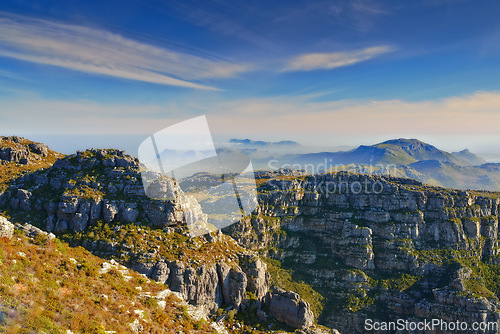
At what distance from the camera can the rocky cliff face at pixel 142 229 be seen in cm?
4219

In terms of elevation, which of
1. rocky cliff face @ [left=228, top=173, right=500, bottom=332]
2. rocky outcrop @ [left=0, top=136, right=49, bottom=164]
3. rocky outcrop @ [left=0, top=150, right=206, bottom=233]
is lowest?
rocky cliff face @ [left=228, top=173, right=500, bottom=332]

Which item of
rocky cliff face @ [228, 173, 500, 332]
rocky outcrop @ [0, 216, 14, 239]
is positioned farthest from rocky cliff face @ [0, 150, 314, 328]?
rocky cliff face @ [228, 173, 500, 332]

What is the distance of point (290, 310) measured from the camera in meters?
44.8

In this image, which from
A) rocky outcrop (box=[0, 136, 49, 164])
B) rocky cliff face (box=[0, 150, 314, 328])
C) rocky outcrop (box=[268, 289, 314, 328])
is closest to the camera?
rocky cliff face (box=[0, 150, 314, 328])

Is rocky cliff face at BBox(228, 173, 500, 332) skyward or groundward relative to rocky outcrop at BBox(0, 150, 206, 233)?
groundward

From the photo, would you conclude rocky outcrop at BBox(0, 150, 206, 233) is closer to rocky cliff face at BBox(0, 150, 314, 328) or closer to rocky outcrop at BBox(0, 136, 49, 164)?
rocky cliff face at BBox(0, 150, 314, 328)

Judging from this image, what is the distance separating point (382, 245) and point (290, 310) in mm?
70698

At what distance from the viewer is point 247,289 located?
4819 cm

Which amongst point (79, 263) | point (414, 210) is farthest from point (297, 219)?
point (79, 263)

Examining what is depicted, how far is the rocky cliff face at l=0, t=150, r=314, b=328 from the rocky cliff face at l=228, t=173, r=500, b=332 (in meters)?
45.3

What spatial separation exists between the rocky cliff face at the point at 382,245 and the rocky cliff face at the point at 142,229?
1784 inches

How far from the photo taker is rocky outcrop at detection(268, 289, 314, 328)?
43750 millimetres

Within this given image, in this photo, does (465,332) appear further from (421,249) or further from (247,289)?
(247,289)

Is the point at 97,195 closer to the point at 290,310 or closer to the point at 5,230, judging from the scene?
the point at 5,230
